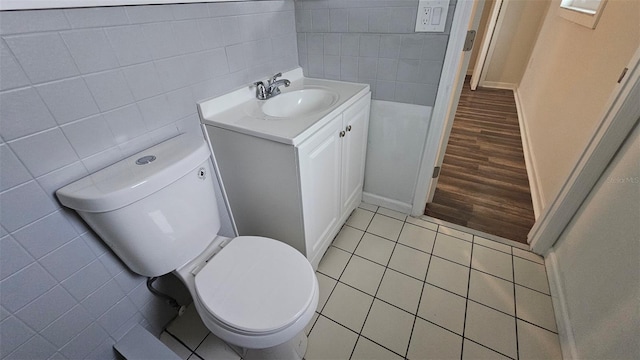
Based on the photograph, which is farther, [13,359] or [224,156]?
[224,156]

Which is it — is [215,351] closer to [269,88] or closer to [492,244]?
[269,88]

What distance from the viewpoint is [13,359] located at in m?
0.72

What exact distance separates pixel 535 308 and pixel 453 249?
0.41 metres

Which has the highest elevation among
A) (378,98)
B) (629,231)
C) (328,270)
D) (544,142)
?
(378,98)

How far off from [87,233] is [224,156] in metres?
0.52

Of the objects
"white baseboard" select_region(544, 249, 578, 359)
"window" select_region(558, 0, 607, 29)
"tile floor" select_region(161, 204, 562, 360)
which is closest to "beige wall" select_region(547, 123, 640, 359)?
"white baseboard" select_region(544, 249, 578, 359)

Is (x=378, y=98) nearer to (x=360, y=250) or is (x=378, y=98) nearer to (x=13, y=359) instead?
(x=360, y=250)

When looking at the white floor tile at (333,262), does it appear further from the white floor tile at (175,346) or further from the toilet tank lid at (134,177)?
the toilet tank lid at (134,177)

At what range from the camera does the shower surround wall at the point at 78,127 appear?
643 millimetres

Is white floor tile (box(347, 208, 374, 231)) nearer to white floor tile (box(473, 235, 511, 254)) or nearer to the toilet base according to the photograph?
white floor tile (box(473, 235, 511, 254))

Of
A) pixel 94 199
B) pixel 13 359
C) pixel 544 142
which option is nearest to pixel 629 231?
pixel 544 142

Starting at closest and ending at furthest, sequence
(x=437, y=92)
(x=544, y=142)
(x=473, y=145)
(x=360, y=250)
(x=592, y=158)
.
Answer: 1. (x=592, y=158)
2. (x=437, y=92)
3. (x=360, y=250)
4. (x=544, y=142)
5. (x=473, y=145)

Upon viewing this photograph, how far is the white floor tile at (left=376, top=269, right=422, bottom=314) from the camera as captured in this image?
48.2 inches

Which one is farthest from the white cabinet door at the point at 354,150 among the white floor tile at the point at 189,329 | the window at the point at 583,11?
the window at the point at 583,11
